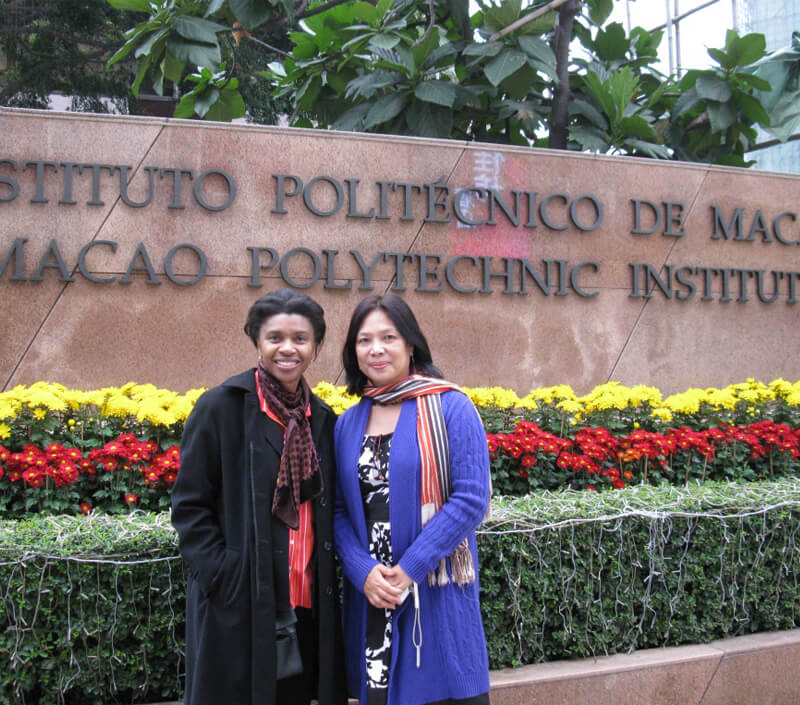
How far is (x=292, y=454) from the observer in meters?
2.28

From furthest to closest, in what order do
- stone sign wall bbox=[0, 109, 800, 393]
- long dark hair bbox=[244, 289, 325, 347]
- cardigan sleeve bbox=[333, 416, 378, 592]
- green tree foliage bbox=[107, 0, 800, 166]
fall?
green tree foliage bbox=[107, 0, 800, 166]
stone sign wall bbox=[0, 109, 800, 393]
long dark hair bbox=[244, 289, 325, 347]
cardigan sleeve bbox=[333, 416, 378, 592]

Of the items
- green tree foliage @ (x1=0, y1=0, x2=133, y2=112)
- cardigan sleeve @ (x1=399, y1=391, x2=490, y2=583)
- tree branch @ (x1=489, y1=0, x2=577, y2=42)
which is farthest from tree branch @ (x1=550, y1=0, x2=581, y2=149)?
green tree foliage @ (x1=0, y1=0, x2=133, y2=112)

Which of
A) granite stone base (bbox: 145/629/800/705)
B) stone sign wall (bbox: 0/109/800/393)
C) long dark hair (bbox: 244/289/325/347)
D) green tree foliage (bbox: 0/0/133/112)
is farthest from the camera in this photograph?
green tree foliage (bbox: 0/0/133/112)

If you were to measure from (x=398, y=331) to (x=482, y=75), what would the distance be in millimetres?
5789

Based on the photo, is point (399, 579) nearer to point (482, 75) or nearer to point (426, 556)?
point (426, 556)

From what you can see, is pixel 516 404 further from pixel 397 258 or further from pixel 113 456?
pixel 113 456

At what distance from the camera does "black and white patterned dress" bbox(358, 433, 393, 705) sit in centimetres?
231

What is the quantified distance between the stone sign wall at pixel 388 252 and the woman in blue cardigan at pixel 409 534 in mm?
3408

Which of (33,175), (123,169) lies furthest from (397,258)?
(33,175)

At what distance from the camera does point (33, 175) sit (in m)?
5.41

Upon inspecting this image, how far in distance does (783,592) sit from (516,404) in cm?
172

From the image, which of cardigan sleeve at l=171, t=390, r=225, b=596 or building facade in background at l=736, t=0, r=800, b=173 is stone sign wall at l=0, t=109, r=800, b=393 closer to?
cardigan sleeve at l=171, t=390, r=225, b=596

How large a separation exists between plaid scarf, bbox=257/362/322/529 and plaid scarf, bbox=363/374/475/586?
291 mm

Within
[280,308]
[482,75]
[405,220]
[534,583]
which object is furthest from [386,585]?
[482,75]
